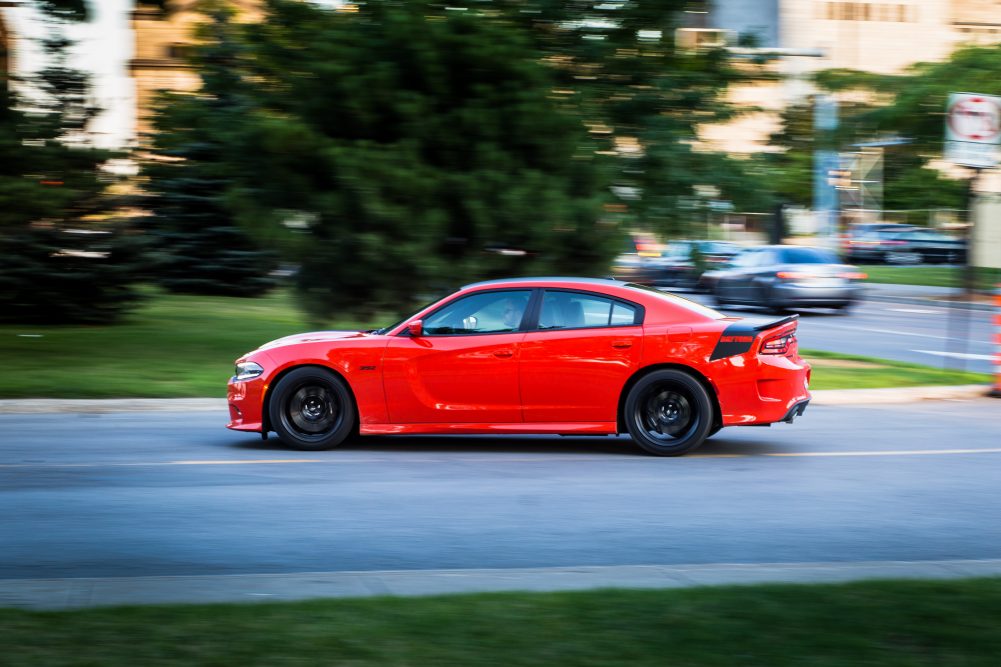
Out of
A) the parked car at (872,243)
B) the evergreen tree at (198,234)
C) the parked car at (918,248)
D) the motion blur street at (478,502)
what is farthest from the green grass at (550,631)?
the parked car at (918,248)

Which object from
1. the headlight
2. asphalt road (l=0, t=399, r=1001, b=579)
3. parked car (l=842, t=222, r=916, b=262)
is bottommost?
asphalt road (l=0, t=399, r=1001, b=579)

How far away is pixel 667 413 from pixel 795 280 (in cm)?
2040

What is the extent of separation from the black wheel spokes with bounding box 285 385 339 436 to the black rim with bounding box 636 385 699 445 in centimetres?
254

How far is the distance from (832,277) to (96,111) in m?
17.4

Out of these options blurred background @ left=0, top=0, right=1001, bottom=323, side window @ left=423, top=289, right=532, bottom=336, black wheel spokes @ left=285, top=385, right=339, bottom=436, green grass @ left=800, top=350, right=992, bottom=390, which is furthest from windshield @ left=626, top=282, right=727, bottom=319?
blurred background @ left=0, top=0, right=1001, bottom=323

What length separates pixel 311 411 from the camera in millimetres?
10828

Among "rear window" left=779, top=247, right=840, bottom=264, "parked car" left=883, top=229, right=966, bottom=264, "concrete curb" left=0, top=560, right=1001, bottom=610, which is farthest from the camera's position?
"parked car" left=883, top=229, right=966, bottom=264

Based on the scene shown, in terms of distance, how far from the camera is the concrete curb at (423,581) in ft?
18.4

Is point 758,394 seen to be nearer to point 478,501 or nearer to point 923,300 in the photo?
point 478,501

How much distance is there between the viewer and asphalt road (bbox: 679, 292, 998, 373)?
20.5m

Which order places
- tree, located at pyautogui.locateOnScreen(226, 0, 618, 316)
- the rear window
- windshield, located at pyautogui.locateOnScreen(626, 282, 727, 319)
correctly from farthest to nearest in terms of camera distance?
the rear window, tree, located at pyautogui.locateOnScreen(226, 0, 618, 316), windshield, located at pyautogui.locateOnScreen(626, 282, 727, 319)

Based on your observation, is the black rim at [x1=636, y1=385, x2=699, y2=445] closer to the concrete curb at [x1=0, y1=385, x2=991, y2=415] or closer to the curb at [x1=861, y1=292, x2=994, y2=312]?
the concrete curb at [x1=0, y1=385, x2=991, y2=415]

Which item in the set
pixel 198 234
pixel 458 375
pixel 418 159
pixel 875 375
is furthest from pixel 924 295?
pixel 458 375

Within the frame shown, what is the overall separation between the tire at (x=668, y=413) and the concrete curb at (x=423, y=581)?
402 cm
